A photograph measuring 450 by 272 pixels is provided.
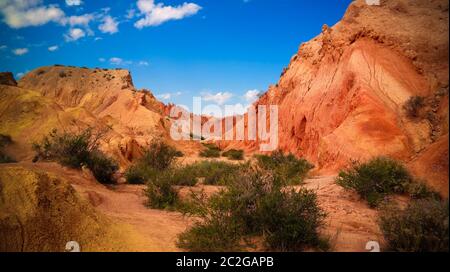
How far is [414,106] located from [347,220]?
5.04 metres

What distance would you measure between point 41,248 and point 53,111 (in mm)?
17542

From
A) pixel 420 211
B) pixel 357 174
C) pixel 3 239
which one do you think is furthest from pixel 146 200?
pixel 420 211

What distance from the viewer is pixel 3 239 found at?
3832 mm

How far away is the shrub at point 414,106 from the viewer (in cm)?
861

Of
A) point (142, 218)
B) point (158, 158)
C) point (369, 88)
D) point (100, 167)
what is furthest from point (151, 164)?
point (369, 88)

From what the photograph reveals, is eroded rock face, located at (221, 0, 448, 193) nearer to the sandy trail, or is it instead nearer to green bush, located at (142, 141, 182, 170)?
the sandy trail

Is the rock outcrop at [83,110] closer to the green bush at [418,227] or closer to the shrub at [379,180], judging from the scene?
the shrub at [379,180]

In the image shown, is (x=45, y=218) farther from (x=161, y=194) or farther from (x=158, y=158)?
(x=158, y=158)

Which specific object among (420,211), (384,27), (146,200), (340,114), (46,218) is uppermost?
(384,27)

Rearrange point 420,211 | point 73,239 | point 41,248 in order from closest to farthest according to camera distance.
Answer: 1. point 420,211
2. point 41,248
3. point 73,239

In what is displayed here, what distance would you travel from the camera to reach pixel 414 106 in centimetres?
917

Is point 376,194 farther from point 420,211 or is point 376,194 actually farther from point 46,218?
point 46,218

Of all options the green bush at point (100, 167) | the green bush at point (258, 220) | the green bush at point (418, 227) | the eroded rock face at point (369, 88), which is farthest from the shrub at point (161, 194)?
the eroded rock face at point (369, 88)

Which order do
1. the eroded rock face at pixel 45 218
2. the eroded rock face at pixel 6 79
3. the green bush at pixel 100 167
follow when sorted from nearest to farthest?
the eroded rock face at pixel 45 218, the green bush at pixel 100 167, the eroded rock face at pixel 6 79
